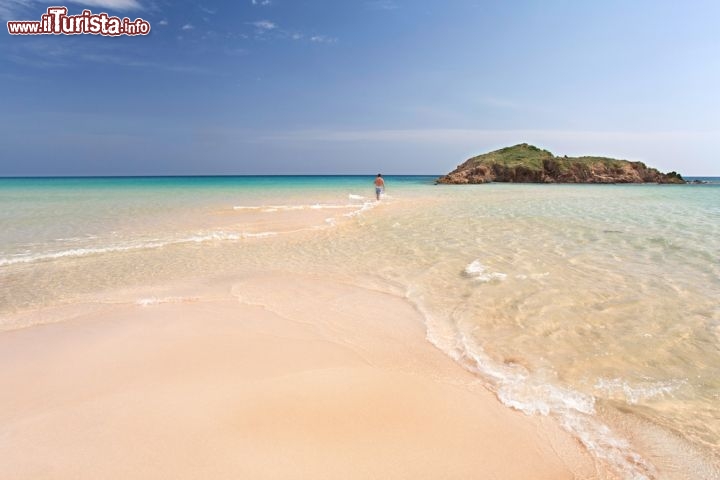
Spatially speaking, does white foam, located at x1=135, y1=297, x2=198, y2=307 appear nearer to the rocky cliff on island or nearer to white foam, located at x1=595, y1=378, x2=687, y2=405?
white foam, located at x1=595, y1=378, x2=687, y2=405

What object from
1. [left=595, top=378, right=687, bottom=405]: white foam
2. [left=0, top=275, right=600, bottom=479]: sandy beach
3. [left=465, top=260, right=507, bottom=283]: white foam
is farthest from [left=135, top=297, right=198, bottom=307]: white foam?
[left=595, top=378, right=687, bottom=405]: white foam

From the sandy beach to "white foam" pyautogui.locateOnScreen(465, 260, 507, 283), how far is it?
238 centimetres

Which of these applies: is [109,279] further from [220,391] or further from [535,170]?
[535,170]

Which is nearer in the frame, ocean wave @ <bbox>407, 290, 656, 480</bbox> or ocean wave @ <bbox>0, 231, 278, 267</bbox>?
ocean wave @ <bbox>407, 290, 656, 480</bbox>

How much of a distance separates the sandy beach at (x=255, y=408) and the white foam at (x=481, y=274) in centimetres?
238

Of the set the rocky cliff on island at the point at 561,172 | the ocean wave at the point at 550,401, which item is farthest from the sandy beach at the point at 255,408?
the rocky cliff on island at the point at 561,172

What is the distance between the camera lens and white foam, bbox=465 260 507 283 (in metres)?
6.90

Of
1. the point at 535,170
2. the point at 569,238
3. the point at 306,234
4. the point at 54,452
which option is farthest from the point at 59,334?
the point at 535,170

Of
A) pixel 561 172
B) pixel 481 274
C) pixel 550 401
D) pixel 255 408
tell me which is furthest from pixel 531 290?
pixel 561 172

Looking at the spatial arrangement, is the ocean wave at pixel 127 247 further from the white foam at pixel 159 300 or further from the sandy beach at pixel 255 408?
the sandy beach at pixel 255 408

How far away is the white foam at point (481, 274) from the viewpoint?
690cm

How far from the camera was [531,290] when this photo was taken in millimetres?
6234

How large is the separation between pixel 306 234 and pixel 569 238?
26.9 feet

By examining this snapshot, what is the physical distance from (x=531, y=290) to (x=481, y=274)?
1.12 meters
